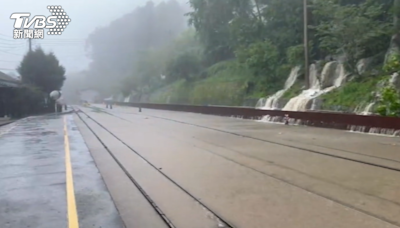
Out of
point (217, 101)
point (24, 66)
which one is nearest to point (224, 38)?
point (217, 101)

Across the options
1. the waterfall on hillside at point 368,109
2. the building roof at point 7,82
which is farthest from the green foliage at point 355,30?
the building roof at point 7,82

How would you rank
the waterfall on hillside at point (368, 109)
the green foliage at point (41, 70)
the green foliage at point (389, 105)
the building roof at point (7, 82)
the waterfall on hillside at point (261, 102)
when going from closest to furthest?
the green foliage at point (389, 105) → the waterfall on hillside at point (368, 109) → the waterfall on hillside at point (261, 102) → the building roof at point (7, 82) → the green foliage at point (41, 70)

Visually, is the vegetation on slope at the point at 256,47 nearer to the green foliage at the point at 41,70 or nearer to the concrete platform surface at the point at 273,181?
the concrete platform surface at the point at 273,181

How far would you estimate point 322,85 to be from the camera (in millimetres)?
36719

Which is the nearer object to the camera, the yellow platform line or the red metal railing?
the yellow platform line

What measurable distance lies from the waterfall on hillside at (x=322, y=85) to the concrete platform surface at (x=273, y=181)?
18.1 meters

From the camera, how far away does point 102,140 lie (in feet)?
62.1

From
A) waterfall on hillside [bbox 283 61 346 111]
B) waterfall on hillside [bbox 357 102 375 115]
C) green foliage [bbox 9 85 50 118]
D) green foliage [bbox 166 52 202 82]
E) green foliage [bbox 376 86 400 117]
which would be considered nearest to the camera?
green foliage [bbox 376 86 400 117]

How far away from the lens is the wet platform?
253 inches

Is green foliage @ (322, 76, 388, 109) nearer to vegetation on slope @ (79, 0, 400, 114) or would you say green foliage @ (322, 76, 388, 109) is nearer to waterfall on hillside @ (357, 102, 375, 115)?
vegetation on slope @ (79, 0, 400, 114)

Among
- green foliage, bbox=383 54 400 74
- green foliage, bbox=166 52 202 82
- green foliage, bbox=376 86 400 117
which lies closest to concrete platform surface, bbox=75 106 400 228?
green foliage, bbox=376 86 400 117

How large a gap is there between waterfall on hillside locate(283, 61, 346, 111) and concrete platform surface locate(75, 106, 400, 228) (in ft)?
59.2

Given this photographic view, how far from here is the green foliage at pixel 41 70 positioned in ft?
231

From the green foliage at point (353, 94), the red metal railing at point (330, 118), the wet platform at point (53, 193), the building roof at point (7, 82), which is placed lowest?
the wet platform at point (53, 193)
